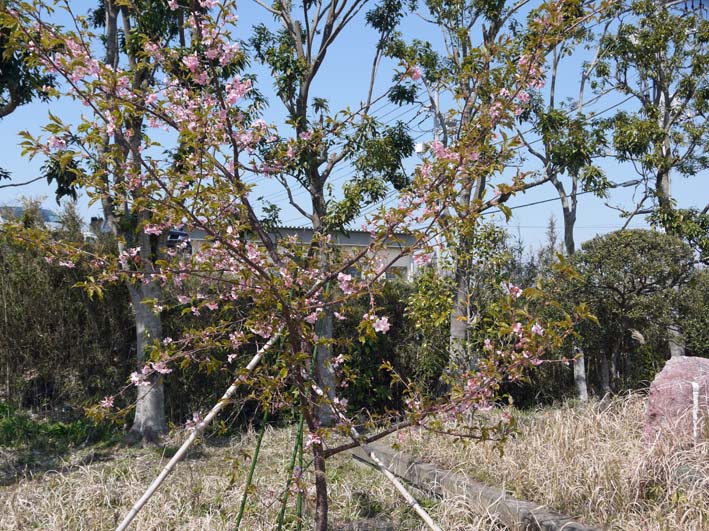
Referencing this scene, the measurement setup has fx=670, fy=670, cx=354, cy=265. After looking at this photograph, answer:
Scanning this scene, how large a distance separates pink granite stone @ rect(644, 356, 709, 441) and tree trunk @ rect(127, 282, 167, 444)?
12.4 ft

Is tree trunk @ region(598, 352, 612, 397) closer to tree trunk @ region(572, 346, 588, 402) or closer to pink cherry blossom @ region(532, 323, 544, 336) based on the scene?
tree trunk @ region(572, 346, 588, 402)

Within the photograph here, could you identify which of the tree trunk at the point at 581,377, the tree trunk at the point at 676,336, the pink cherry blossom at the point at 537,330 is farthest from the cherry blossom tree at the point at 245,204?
the tree trunk at the point at 581,377

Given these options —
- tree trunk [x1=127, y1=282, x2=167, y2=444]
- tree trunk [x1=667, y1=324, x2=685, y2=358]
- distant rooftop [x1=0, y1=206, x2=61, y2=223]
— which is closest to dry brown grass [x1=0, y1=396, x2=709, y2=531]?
tree trunk [x1=127, y1=282, x2=167, y2=444]

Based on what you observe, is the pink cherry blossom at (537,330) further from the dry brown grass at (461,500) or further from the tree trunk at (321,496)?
the tree trunk at (321,496)

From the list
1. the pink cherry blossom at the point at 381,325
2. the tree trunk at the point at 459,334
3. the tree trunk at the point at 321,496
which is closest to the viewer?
the pink cherry blossom at the point at 381,325

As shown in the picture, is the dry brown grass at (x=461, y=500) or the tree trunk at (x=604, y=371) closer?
the dry brown grass at (x=461, y=500)

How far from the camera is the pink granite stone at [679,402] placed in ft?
13.0

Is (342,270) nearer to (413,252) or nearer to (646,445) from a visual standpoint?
(413,252)

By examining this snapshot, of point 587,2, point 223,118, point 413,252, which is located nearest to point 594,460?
point 413,252

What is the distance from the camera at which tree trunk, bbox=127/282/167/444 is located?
5.60m

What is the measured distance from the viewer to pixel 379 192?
5.81m

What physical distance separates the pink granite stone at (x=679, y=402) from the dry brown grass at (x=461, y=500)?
0.20 metres

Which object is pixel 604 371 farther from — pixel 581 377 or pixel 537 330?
pixel 537 330

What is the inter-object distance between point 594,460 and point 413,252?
1800 mm
